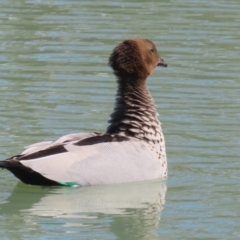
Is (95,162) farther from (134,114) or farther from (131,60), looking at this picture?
(131,60)

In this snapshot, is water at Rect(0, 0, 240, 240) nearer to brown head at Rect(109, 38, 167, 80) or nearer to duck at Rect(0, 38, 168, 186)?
duck at Rect(0, 38, 168, 186)

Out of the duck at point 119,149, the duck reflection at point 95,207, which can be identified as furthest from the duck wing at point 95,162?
the duck reflection at point 95,207

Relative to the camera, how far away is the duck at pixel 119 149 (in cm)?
1184

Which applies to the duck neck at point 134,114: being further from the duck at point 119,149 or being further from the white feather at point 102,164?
the white feather at point 102,164

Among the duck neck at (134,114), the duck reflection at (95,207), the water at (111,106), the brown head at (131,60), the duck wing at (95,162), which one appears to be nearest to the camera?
the duck reflection at (95,207)

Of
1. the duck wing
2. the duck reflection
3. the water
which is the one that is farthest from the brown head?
the duck reflection

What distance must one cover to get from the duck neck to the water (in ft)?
1.77

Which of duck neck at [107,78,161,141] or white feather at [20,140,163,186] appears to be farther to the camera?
duck neck at [107,78,161,141]

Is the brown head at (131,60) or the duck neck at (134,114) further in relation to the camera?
the brown head at (131,60)

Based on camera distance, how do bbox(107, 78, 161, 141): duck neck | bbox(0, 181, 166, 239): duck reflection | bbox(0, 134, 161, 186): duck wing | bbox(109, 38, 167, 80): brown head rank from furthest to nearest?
bbox(109, 38, 167, 80): brown head, bbox(107, 78, 161, 141): duck neck, bbox(0, 134, 161, 186): duck wing, bbox(0, 181, 166, 239): duck reflection

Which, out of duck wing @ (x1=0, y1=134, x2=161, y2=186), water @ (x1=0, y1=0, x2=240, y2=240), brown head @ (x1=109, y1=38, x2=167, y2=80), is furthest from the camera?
brown head @ (x1=109, y1=38, x2=167, y2=80)

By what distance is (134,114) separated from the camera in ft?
40.9

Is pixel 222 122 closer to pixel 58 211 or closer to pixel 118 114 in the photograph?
pixel 118 114

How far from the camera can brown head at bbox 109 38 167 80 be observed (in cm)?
1251
